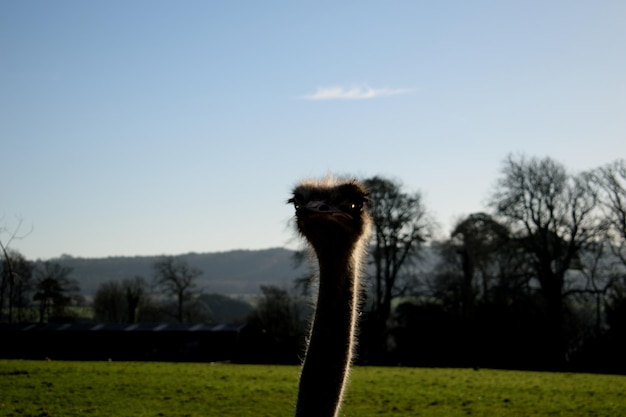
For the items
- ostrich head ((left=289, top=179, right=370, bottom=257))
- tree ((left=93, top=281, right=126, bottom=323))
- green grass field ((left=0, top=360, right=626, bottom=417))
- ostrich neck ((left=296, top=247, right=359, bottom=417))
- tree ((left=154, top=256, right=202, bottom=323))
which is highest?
tree ((left=154, top=256, right=202, bottom=323))

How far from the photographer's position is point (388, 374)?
31219mm

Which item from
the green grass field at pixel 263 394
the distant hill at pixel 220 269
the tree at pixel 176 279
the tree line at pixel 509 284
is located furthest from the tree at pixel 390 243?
the distant hill at pixel 220 269

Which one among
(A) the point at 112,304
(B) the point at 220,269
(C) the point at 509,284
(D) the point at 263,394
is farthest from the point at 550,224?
(B) the point at 220,269

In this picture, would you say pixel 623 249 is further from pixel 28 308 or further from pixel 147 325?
pixel 28 308

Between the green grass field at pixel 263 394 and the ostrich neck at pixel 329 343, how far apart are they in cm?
1381

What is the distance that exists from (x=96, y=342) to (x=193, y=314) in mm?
21151

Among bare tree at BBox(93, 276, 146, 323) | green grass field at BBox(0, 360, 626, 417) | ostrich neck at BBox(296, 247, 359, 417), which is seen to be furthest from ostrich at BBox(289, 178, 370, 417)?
bare tree at BBox(93, 276, 146, 323)

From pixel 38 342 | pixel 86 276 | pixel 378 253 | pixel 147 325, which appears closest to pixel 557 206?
pixel 378 253

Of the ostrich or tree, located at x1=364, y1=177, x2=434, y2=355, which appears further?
tree, located at x1=364, y1=177, x2=434, y2=355

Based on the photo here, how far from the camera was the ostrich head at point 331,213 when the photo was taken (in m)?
3.54

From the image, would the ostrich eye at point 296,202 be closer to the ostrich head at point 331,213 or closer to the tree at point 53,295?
the ostrich head at point 331,213

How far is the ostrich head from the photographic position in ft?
11.6

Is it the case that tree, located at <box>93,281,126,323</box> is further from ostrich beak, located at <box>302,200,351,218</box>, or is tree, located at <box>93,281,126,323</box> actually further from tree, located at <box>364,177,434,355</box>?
ostrich beak, located at <box>302,200,351,218</box>

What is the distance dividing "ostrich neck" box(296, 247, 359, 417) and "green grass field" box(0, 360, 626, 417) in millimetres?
13814
